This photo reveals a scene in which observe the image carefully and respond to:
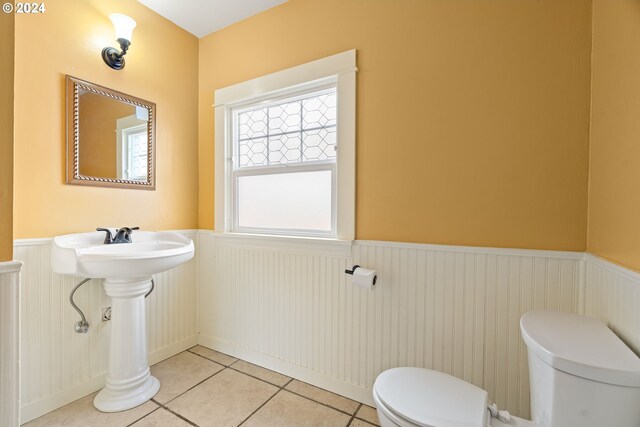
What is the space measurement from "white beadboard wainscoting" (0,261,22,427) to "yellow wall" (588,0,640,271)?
1969mm

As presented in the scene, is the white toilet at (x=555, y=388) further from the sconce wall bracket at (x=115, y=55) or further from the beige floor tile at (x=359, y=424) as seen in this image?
the sconce wall bracket at (x=115, y=55)

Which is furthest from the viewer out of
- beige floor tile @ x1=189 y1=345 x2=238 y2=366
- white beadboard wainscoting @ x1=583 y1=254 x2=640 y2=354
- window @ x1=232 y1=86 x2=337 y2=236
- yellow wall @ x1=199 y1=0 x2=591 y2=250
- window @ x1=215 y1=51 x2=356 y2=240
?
beige floor tile @ x1=189 y1=345 x2=238 y2=366

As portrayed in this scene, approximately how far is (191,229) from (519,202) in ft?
7.20

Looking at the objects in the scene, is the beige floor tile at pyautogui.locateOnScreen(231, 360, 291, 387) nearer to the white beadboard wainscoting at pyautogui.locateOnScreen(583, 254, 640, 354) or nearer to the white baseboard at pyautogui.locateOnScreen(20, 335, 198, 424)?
the white baseboard at pyautogui.locateOnScreen(20, 335, 198, 424)

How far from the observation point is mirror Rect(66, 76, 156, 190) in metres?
1.57

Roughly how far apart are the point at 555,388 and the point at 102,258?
5.88ft

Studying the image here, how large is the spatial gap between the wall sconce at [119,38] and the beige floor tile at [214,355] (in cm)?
208

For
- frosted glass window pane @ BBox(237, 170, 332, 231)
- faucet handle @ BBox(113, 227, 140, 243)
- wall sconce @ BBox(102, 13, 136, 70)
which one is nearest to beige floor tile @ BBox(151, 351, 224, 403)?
faucet handle @ BBox(113, 227, 140, 243)

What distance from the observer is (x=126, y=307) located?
157 centimetres

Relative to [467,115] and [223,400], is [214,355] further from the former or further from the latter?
[467,115]

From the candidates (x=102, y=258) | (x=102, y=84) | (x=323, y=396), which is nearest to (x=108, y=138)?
(x=102, y=84)

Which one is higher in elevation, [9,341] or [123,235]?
[123,235]

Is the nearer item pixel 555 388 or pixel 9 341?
pixel 555 388

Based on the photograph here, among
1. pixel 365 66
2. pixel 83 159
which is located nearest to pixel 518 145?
pixel 365 66
